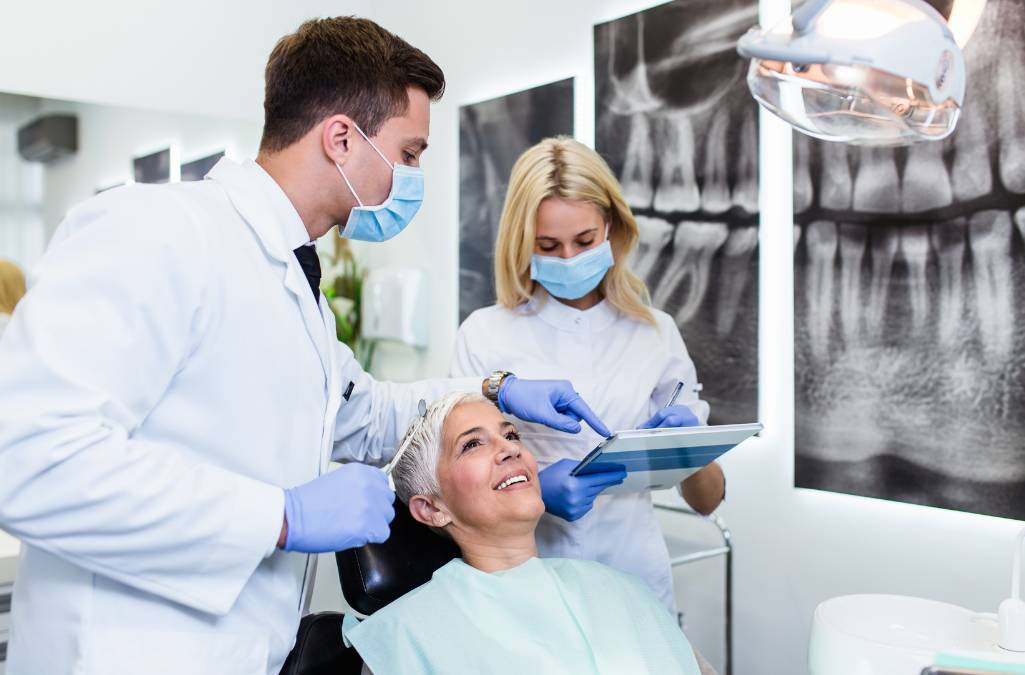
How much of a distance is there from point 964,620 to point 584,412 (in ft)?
2.41

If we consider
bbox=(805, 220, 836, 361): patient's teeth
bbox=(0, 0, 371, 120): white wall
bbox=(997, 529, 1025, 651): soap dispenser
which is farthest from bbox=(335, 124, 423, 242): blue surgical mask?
bbox=(0, 0, 371, 120): white wall

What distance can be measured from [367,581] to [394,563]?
8 cm

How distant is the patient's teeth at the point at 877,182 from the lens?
2.10m

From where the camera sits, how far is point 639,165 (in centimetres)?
272

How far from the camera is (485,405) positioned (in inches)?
67.7

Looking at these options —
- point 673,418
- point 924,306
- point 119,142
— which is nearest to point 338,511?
point 673,418

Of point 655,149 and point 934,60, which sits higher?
point 655,149

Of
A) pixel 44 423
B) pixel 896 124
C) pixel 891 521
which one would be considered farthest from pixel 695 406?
pixel 44 423

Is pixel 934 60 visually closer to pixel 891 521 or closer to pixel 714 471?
pixel 714 471

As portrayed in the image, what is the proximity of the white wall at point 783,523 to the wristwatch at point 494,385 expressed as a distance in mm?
962

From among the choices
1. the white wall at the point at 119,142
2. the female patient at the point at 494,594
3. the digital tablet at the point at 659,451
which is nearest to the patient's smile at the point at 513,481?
the female patient at the point at 494,594

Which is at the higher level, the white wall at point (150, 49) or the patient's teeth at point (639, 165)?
the white wall at point (150, 49)

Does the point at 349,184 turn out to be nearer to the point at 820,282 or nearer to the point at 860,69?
the point at 860,69

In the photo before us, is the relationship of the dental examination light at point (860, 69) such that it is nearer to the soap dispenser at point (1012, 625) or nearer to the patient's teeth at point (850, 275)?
the soap dispenser at point (1012, 625)
